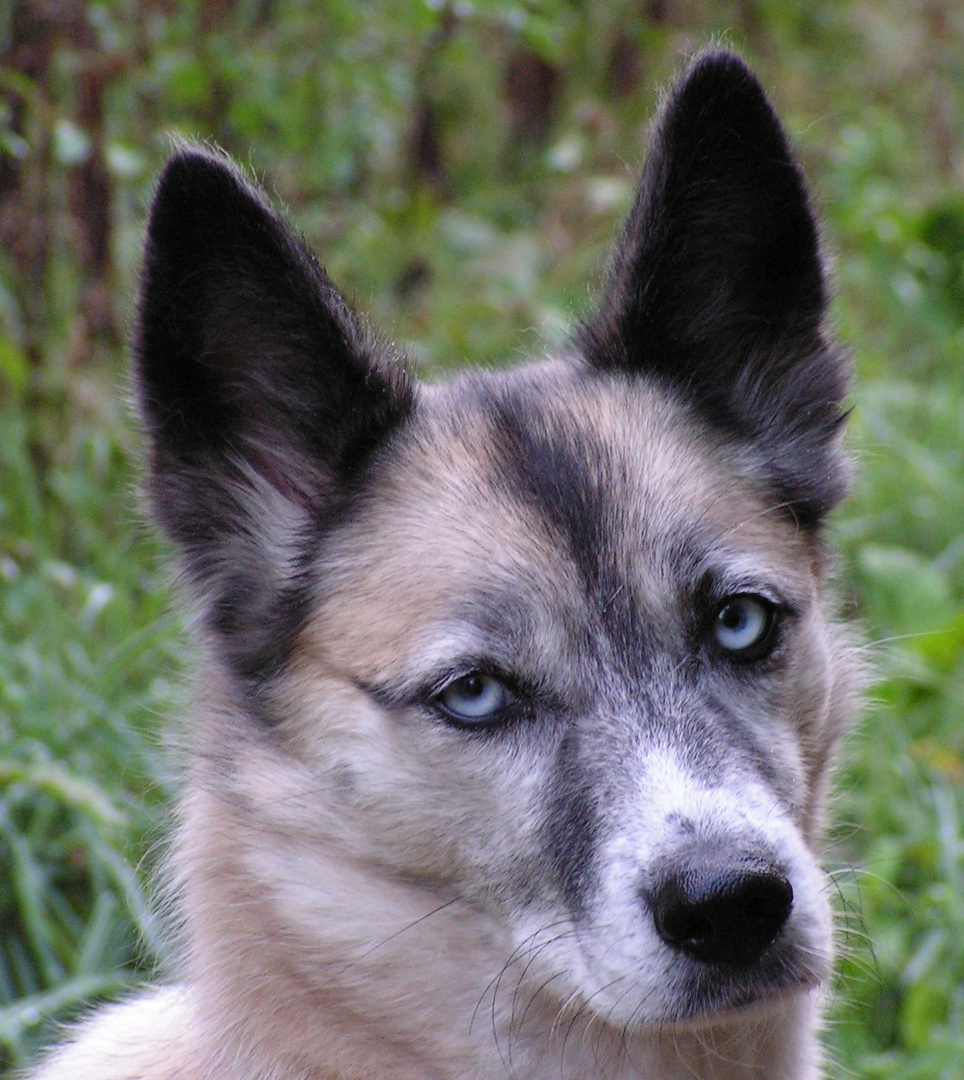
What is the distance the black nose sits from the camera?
219 centimetres

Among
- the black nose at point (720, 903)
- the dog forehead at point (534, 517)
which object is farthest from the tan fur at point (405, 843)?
the black nose at point (720, 903)

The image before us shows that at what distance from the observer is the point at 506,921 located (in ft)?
8.23

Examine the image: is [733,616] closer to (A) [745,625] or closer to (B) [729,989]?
(A) [745,625]

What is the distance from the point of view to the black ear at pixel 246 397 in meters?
2.61

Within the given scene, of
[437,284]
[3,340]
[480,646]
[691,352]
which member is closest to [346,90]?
[437,284]

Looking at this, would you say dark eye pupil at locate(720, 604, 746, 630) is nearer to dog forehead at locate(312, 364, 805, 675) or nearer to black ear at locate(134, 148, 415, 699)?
dog forehead at locate(312, 364, 805, 675)

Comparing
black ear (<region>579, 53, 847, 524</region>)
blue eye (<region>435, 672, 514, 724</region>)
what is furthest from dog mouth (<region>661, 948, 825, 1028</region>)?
black ear (<region>579, 53, 847, 524</region>)

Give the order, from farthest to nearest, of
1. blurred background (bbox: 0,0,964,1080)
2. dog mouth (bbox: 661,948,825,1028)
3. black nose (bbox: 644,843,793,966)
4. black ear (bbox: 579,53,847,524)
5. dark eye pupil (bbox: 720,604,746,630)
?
blurred background (bbox: 0,0,964,1080) < black ear (bbox: 579,53,847,524) < dark eye pupil (bbox: 720,604,746,630) < dog mouth (bbox: 661,948,825,1028) < black nose (bbox: 644,843,793,966)

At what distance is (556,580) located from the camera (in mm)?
2564

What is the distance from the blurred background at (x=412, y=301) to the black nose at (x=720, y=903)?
0.67m

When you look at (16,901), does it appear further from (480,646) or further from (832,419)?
(832,419)

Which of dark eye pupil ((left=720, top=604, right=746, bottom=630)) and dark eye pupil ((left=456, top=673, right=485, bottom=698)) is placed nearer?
dark eye pupil ((left=456, top=673, right=485, bottom=698))

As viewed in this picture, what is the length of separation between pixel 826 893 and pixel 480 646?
75 cm

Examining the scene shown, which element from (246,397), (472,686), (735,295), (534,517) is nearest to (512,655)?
(472,686)
